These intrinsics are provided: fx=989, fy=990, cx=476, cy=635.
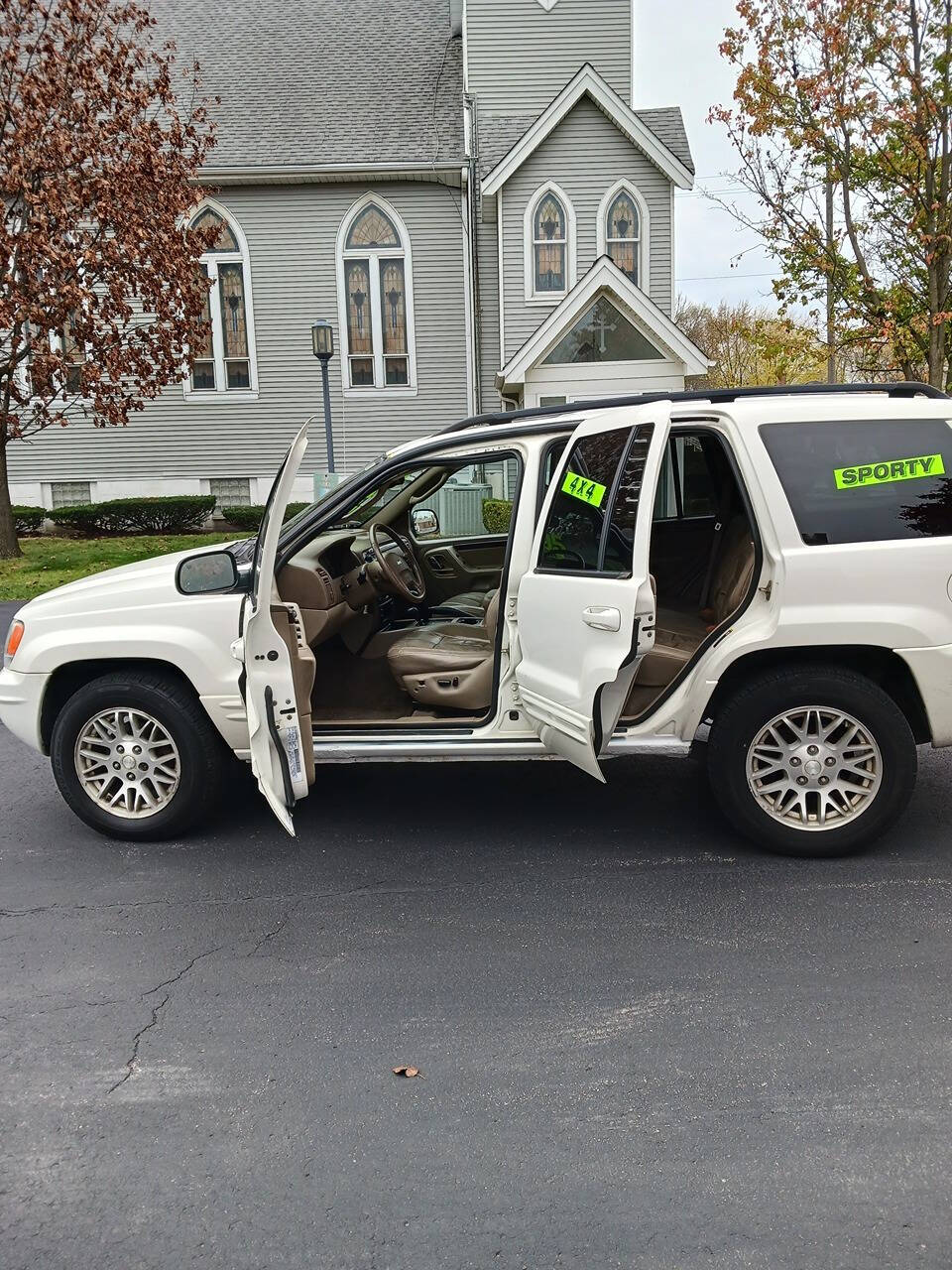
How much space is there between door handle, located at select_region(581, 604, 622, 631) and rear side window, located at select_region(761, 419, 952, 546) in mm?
974

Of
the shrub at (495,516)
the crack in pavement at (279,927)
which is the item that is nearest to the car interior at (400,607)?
the crack in pavement at (279,927)

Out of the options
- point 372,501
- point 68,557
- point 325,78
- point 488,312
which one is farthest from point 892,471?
point 325,78

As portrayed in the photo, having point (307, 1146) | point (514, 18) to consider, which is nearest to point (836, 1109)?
point (307, 1146)

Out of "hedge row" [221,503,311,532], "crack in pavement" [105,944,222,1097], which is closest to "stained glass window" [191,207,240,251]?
"hedge row" [221,503,311,532]

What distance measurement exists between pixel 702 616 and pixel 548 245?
658 inches

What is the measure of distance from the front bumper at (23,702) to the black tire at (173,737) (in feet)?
0.38

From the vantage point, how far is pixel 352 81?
2178 cm

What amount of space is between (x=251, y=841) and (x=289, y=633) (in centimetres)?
110

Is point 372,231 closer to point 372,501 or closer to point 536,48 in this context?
point 536,48

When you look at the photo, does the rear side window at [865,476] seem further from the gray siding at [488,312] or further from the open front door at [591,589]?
the gray siding at [488,312]

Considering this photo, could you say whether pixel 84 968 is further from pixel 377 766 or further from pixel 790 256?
pixel 790 256

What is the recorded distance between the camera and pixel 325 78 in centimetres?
2198

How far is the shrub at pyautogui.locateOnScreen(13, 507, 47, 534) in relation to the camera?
19812mm

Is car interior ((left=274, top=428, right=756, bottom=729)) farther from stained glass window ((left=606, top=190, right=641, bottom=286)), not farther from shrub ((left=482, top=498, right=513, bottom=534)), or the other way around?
stained glass window ((left=606, top=190, right=641, bottom=286))
